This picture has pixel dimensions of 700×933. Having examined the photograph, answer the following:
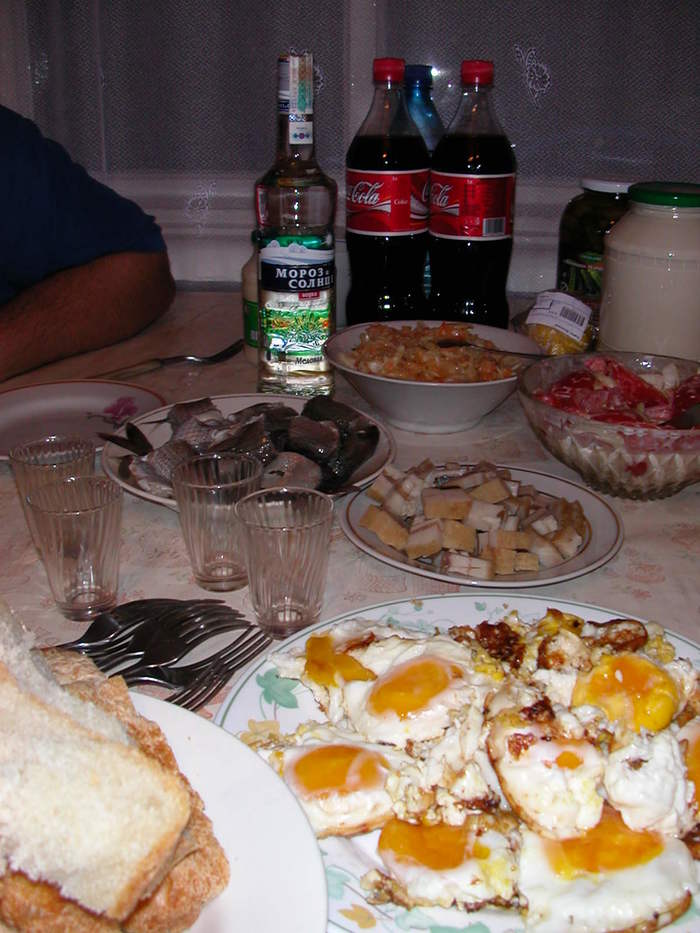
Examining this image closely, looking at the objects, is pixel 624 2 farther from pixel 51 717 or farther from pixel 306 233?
pixel 51 717

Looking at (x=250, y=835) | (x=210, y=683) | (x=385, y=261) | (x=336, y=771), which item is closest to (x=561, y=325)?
(x=385, y=261)

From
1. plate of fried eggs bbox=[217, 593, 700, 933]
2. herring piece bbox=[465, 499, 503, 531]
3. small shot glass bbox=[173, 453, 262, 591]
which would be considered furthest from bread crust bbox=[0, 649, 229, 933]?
herring piece bbox=[465, 499, 503, 531]

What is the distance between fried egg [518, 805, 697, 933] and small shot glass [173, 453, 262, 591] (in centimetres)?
62

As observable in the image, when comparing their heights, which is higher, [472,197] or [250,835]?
[472,197]

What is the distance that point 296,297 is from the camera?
1889 mm

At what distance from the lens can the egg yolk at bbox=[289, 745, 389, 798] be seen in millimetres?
867

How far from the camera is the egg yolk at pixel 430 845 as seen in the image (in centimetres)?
82

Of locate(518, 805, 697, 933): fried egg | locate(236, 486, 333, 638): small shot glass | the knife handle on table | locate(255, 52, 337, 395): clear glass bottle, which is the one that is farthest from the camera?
the knife handle on table

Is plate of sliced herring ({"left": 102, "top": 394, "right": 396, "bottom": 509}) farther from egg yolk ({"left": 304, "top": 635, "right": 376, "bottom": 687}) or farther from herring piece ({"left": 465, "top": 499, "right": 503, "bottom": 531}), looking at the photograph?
egg yolk ({"left": 304, "top": 635, "right": 376, "bottom": 687})

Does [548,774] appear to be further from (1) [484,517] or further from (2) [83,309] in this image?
(2) [83,309]

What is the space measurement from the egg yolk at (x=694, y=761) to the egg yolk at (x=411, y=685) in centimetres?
23

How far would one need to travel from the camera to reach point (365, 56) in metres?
3.26

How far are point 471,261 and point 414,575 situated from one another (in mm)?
1209

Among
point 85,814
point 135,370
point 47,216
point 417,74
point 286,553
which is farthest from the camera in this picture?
point 47,216
